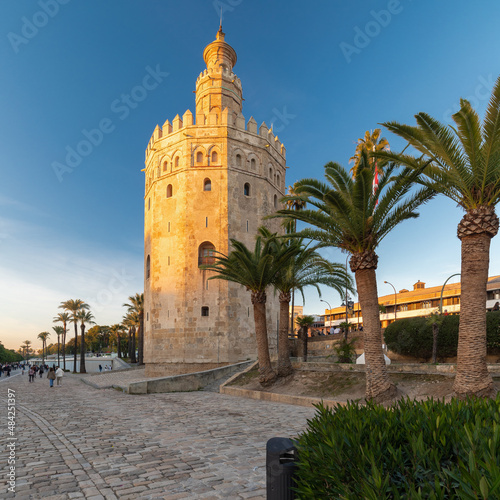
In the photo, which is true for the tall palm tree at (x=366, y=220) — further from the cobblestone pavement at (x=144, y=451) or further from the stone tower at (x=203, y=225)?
the stone tower at (x=203, y=225)

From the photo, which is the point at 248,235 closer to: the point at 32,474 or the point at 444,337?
the point at 444,337

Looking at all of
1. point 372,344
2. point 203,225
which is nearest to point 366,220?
point 372,344

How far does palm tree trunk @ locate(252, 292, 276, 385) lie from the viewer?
17.6 metres

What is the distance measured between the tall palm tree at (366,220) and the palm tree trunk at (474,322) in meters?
2.26

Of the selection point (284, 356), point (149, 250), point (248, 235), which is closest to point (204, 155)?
point (248, 235)

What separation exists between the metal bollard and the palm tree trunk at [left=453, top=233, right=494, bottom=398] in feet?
25.9

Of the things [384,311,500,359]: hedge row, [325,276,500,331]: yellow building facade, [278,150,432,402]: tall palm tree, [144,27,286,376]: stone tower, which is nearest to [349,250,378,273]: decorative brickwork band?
[278,150,432,402]: tall palm tree

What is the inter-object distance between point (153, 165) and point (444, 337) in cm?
2457

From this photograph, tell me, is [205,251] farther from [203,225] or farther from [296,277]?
[296,277]

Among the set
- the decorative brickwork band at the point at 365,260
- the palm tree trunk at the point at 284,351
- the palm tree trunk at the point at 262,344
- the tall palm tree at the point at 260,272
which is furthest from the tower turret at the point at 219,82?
the decorative brickwork band at the point at 365,260

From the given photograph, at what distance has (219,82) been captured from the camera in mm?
32344

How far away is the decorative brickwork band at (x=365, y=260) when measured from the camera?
1217 cm

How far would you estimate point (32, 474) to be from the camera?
585 cm

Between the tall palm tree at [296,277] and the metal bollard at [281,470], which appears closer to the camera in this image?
the metal bollard at [281,470]
